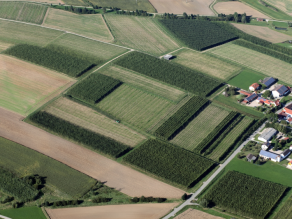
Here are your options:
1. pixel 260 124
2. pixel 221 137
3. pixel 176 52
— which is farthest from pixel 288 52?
pixel 221 137

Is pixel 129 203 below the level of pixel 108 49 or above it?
below

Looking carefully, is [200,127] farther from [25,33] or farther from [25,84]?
[25,33]

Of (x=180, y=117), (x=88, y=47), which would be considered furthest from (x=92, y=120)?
(x=88, y=47)

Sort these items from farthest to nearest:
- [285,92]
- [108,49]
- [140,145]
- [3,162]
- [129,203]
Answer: [108,49] → [285,92] → [140,145] → [3,162] → [129,203]

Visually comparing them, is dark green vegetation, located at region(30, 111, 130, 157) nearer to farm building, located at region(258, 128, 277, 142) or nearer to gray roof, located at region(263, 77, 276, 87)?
farm building, located at region(258, 128, 277, 142)

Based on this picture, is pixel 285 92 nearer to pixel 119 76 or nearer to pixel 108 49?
pixel 119 76

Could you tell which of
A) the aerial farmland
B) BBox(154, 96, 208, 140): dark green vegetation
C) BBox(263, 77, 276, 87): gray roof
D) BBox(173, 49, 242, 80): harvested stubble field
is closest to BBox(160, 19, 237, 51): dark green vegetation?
the aerial farmland
